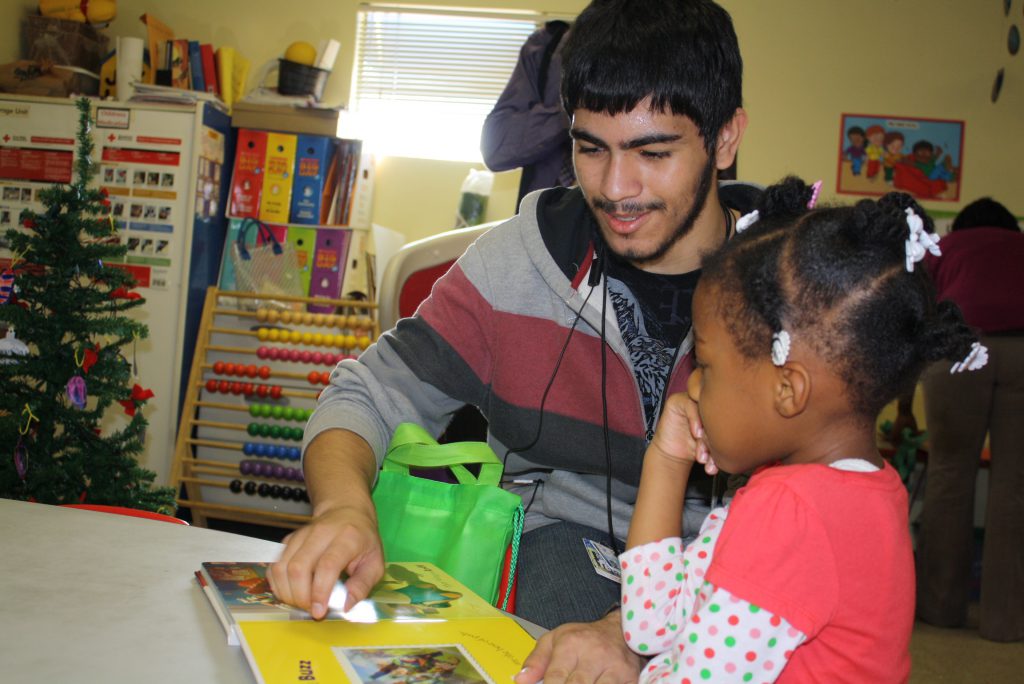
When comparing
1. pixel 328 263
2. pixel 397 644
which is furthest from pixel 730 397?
pixel 328 263

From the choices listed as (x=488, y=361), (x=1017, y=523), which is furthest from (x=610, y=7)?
(x=1017, y=523)

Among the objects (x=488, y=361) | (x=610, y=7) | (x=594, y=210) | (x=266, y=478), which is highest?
(x=610, y=7)

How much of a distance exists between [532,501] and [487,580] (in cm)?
33

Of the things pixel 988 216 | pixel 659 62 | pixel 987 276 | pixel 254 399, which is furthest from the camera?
pixel 254 399

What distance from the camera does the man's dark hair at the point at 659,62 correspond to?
4.31ft

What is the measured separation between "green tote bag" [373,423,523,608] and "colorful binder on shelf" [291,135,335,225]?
9.54 feet

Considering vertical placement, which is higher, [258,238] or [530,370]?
[258,238]

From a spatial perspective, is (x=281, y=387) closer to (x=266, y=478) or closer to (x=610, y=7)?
(x=266, y=478)

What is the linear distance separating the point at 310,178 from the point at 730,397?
3354 mm

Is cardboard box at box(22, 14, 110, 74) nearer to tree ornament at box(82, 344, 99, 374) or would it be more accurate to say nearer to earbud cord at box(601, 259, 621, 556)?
tree ornament at box(82, 344, 99, 374)

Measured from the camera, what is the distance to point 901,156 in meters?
4.28

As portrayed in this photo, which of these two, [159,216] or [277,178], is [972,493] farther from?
[159,216]

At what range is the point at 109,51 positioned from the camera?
4363 millimetres

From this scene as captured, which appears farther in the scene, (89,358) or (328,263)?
(328,263)
